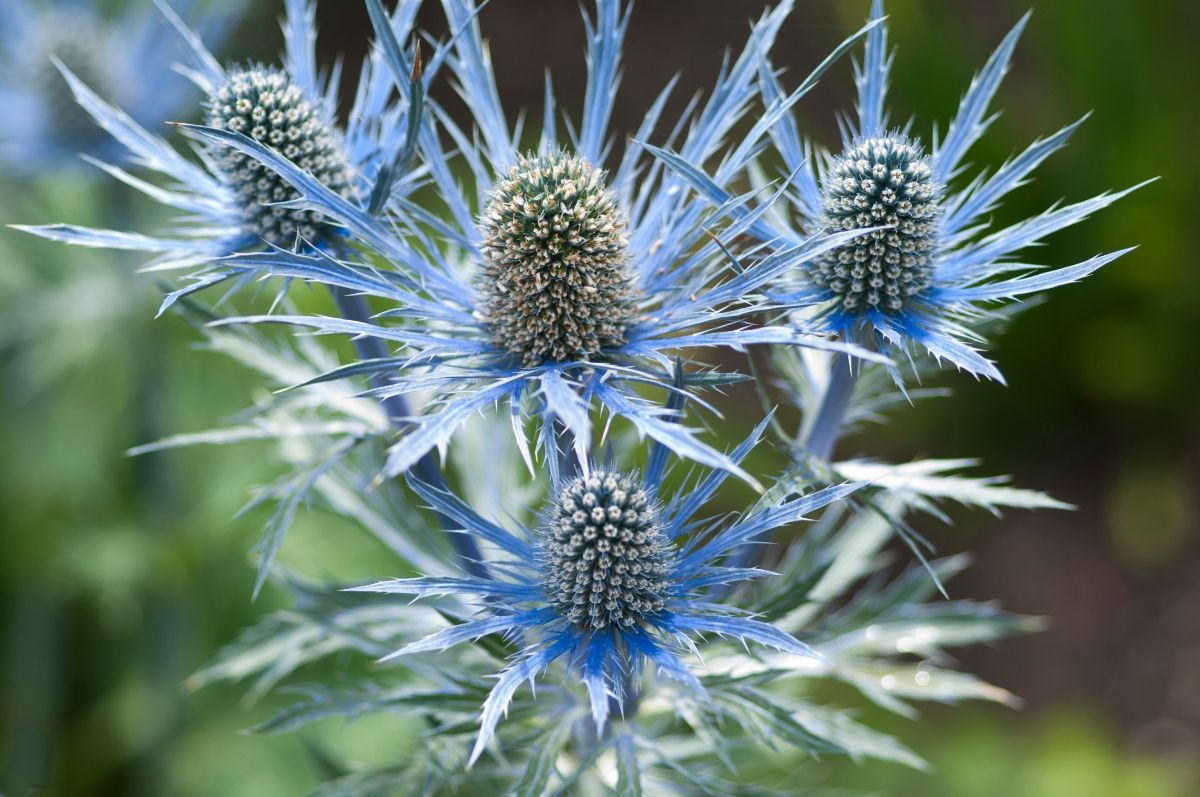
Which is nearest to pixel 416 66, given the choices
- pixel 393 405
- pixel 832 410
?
pixel 393 405

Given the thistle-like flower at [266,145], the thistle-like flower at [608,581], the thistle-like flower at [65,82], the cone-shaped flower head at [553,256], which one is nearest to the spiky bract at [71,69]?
the thistle-like flower at [65,82]

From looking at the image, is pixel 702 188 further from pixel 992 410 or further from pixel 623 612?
pixel 992 410

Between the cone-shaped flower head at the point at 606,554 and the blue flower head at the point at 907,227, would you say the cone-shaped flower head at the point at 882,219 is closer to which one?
the blue flower head at the point at 907,227

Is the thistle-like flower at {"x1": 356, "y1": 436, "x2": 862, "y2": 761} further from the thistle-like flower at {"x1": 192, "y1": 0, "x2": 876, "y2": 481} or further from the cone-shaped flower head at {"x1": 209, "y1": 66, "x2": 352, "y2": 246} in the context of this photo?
the cone-shaped flower head at {"x1": 209, "y1": 66, "x2": 352, "y2": 246}

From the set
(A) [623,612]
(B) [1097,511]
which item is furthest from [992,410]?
(A) [623,612]

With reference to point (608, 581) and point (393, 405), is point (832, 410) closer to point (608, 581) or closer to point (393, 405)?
point (608, 581)

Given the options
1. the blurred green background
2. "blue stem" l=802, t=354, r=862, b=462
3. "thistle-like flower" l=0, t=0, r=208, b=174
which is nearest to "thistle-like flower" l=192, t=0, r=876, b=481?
"blue stem" l=802, t=354, r=862, b=462
